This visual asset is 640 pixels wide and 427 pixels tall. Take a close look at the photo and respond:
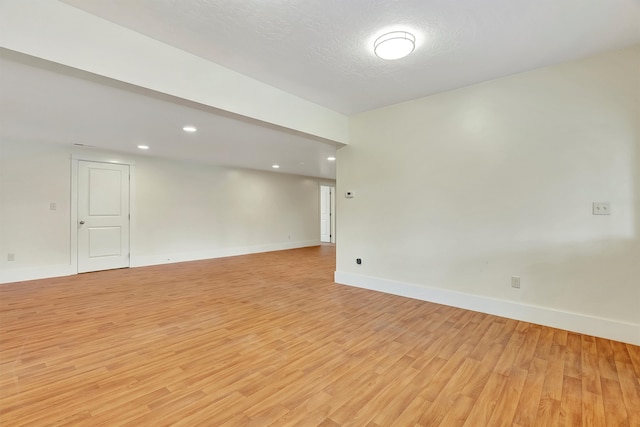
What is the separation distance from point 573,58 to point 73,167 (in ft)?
23.5

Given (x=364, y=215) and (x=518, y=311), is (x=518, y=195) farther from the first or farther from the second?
(x=364, y=215)

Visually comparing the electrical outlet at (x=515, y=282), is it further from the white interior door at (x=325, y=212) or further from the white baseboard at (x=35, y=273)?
the white interior door at (x=325, y=212)

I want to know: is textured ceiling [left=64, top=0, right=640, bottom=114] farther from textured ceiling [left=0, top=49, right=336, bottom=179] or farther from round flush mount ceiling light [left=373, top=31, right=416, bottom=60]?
textured ceiling [left=0, top=49, right=336, bottom=179]

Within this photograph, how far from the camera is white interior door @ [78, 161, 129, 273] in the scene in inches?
201

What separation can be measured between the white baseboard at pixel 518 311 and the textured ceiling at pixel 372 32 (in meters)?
2.36

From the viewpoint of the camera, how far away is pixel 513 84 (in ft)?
9.42

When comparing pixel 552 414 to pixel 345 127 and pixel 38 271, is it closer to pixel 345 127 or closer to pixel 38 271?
pixel 345 127

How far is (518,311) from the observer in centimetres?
285

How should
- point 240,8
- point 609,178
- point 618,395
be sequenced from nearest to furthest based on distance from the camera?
point 618,395
point 240,8
point 609,178

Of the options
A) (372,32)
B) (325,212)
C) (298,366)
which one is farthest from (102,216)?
(325,212)

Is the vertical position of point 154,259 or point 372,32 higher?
point 372,32

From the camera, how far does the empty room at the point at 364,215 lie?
1730 mm

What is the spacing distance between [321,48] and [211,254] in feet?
19.1

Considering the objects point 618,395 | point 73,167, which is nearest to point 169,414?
A: point 618,395
